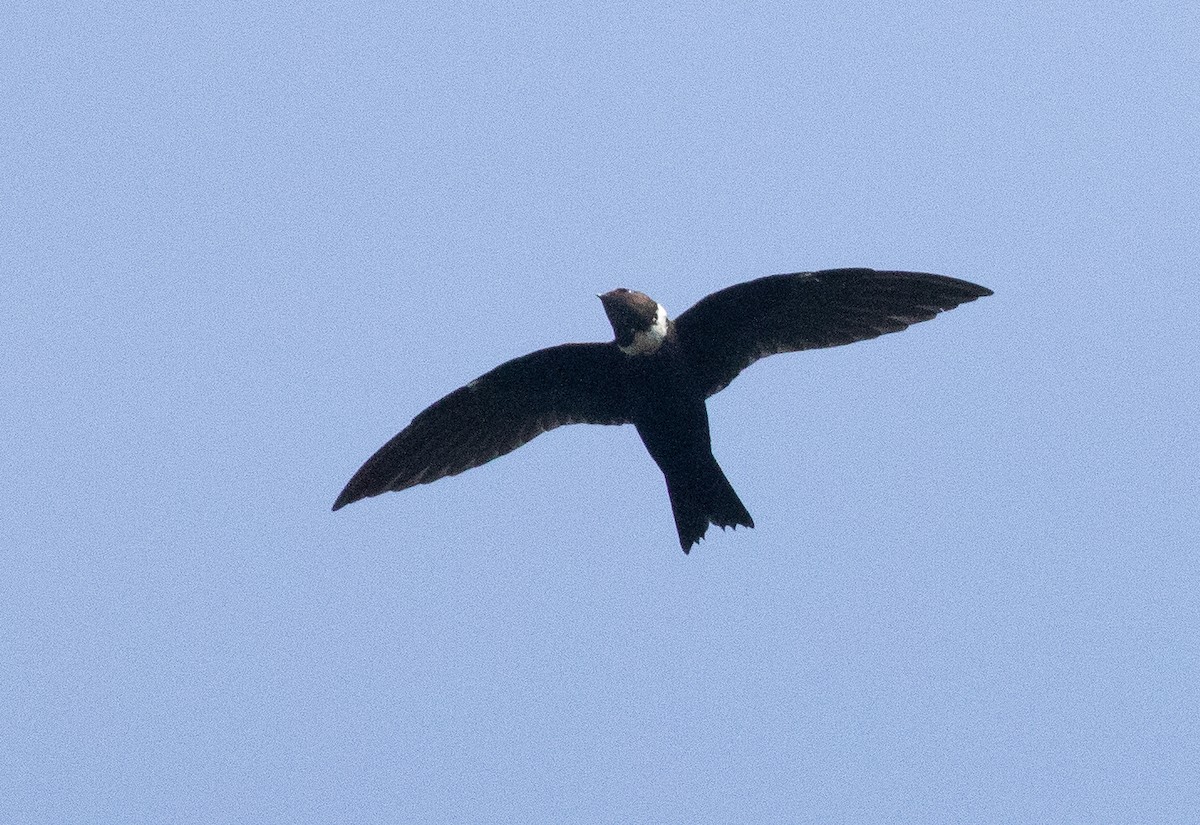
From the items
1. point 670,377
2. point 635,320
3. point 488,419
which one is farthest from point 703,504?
point 488,419

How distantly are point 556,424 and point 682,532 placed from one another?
1108 mm

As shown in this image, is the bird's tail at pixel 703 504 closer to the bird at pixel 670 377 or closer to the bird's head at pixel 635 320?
the bird at pixel 670 377

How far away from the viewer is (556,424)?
10.6 meters

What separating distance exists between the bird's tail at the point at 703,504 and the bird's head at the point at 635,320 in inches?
31.1

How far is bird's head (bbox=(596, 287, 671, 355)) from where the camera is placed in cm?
975

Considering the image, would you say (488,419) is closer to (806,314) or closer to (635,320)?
(635,320)

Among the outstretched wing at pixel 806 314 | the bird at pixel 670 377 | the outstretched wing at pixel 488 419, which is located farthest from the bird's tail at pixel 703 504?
the outstretched wing at pixel 488 419

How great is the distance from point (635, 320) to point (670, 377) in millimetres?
398

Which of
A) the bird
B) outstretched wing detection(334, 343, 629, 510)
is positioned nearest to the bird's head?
the bird

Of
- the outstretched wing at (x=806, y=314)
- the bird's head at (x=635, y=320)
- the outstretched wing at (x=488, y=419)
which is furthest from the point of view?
the outstretched wing at (x=488, y=419)

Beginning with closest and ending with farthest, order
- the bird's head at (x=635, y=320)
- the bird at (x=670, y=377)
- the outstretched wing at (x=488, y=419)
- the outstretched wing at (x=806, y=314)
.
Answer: the bird's head at (x=635, y=320) < the bird at (x=670, y=377) < the outstretched wing at (x=806, y=314) < the outstretched wing at (x=488, y=419)

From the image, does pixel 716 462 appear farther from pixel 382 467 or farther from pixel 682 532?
pixel 382 467

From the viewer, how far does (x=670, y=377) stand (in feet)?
32.4

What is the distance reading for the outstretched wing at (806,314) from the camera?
32.9ft
